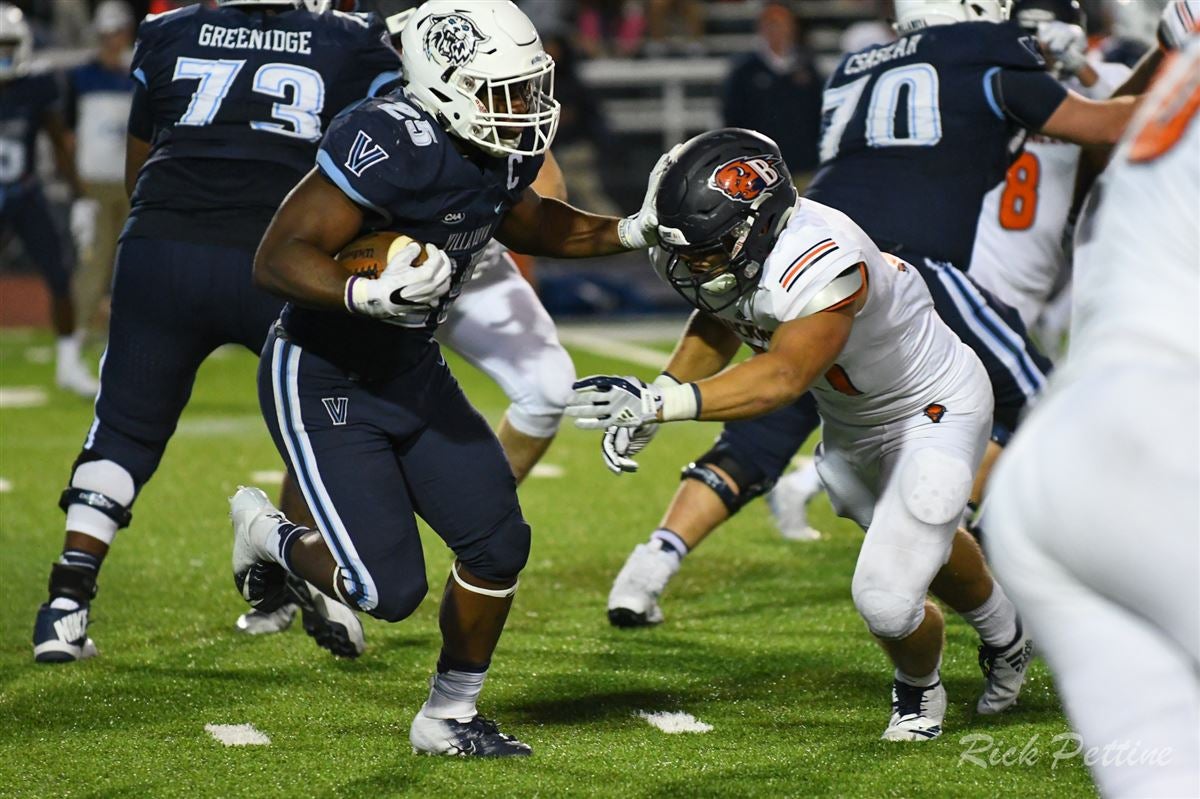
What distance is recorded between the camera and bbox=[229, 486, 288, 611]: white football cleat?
3621 millimetres

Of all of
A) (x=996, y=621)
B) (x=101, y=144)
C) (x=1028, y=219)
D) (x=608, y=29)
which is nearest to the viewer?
(x=996, y=621)

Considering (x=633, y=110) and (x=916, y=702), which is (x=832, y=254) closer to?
(x=916, y=702)

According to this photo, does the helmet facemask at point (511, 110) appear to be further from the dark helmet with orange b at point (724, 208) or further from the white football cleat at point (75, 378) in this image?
the white football cleat at point (75, 378)

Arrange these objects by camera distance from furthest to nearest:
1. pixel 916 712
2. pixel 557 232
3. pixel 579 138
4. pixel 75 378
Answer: pixel 579 138 → pixel 75 378 → pixel 557 232 → pixel 916 712

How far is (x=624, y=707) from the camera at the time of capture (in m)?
3.78

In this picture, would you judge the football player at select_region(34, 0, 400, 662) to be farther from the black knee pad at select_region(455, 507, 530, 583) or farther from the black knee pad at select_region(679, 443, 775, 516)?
the black knee pad at select_region(679, 443, 775, 516)

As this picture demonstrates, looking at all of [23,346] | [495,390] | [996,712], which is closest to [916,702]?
[996,712]

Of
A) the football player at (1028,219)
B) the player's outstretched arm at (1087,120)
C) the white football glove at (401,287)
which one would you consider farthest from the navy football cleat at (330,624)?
the football player at (1028,219)

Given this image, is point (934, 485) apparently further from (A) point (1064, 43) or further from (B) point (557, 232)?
(A) point (1064, 43)

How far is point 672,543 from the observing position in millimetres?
4613

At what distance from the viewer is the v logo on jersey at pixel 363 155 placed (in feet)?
10.5

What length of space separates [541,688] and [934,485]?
1141 mm

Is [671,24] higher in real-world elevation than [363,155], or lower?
lower

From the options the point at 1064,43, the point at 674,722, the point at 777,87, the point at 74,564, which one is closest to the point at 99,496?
the point at 74,564
